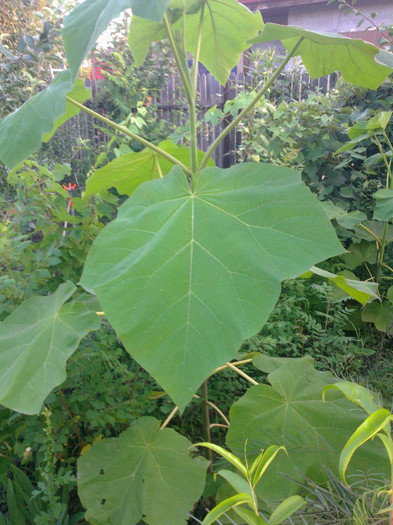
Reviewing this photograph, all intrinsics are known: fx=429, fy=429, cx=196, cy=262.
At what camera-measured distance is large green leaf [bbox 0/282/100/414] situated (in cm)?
88

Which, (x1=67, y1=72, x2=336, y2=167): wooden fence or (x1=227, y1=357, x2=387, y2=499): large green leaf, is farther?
(x1=67, y1=72, x2=336, y2=167): wooden fence

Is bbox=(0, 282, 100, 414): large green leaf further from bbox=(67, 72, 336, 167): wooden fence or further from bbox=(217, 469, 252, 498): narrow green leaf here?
bbox=(67, 72, 336, 167): wooden fence

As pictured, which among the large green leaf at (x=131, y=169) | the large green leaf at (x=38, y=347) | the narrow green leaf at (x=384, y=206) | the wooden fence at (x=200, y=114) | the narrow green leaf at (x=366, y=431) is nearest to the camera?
the narrow green leaf at (x=366, y=431)

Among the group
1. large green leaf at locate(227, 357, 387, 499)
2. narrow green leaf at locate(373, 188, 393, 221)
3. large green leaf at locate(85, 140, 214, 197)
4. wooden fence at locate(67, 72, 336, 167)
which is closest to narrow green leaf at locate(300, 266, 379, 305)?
large green leaf at locate(227, 357, 387, 499)

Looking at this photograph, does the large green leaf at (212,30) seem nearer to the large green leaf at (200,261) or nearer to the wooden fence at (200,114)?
the large green leaf at (200,261)

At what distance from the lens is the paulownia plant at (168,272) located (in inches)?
28.8

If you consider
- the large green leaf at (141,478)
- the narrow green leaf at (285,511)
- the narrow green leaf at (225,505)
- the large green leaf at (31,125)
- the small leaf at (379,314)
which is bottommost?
the small leaf at (379,314)

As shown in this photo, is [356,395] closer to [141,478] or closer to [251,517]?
[251,517]

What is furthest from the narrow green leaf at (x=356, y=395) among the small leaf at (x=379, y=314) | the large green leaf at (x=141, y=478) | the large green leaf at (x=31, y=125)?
the small leaf at (x=379, y=314)

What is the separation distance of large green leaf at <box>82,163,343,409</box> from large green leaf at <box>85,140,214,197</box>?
1.33 feet

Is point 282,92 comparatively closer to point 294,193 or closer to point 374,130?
point 374,130

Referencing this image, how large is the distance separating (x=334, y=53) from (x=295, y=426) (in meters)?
1.04

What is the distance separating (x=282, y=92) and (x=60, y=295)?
11.8 feet

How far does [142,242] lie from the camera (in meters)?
→ 0.85
